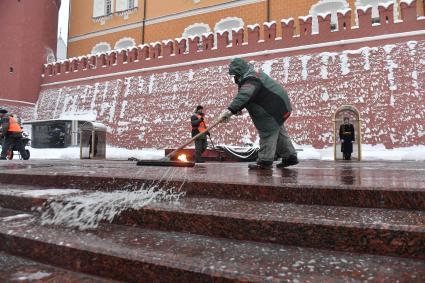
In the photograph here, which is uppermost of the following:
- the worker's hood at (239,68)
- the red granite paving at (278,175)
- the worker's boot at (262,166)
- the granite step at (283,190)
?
the worker's hood at (239,68)

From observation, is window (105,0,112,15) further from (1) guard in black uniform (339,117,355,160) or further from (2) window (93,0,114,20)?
(1) guard in black uniform (339,117,355,160)

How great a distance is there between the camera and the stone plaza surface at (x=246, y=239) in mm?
1456

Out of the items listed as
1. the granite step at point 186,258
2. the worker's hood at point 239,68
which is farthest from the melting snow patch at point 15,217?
the worker's hood at point 239,68

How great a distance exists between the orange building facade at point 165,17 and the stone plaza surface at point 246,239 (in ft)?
49.6

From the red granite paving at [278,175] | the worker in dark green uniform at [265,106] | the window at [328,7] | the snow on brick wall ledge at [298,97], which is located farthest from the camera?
the window at [328,7]

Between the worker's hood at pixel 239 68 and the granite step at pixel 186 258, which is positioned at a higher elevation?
the worker's hood at pixel 239 68

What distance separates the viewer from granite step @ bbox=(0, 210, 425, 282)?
4.54 feet

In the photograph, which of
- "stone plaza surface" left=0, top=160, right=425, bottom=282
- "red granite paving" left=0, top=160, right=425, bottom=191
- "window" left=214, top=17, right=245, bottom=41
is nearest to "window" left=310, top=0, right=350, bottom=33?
"window" left=214, top=17, right=245, bottom=41

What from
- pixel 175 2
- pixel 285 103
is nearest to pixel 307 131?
pixel 285 103

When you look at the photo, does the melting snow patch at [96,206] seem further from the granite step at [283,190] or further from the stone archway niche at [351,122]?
the stone archway niche at [351,122]

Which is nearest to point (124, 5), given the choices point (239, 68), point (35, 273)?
point (239, 68)

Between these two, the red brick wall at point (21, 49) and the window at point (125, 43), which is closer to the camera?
the red brick wall at point (21, 49)

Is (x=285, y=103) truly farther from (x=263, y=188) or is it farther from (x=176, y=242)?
(x=176, y=242)

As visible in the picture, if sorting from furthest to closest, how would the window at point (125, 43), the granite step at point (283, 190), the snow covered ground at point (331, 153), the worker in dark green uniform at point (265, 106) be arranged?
the window at point (125, 43), the snow covered ground at point (331, 153), the worker in dark green uniform at point (265, 106), the granite step at point (283, 190)
